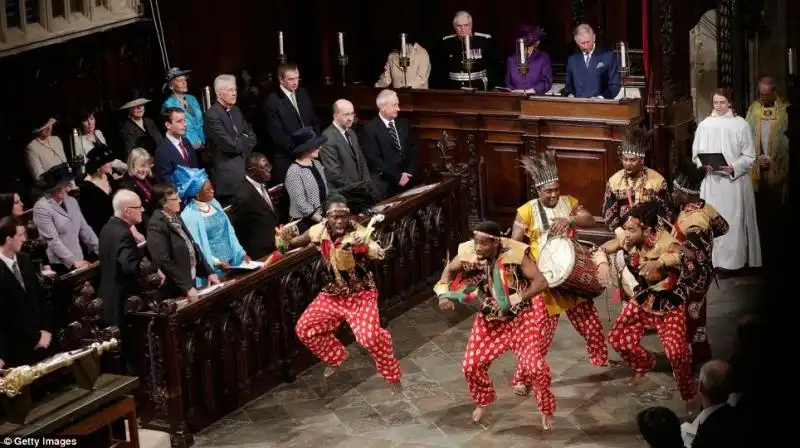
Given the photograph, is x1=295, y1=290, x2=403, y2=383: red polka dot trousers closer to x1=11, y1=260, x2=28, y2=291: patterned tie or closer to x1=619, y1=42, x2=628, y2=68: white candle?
x1=11, y1=260, x2=28, y2=291: patterned tie

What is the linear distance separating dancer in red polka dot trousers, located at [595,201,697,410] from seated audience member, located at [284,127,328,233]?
304 centimetres

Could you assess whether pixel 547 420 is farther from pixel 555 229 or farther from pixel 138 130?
pixel 138 130

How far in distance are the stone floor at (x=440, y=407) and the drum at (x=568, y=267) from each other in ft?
2.65

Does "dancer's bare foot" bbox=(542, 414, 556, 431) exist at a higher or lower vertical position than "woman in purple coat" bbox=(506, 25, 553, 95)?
lower

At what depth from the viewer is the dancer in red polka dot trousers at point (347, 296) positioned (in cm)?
898

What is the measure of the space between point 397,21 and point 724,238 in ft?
16.9

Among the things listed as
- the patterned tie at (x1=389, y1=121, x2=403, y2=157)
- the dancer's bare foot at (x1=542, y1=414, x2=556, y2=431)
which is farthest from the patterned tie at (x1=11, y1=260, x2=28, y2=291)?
the patterned tie at (x1=389, y1=121, x2=403, y2=157)

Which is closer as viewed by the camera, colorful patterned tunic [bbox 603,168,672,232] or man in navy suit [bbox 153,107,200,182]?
colorful patterned tunic [bbox 603,168,672,232]

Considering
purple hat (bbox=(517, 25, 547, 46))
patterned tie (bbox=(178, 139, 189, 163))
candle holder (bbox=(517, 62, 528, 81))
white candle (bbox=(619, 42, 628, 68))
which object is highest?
purple hat (bbox=(517, 25, 547, 46))

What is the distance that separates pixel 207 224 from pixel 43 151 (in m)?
1.92

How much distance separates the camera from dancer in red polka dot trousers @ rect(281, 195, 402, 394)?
898 cm

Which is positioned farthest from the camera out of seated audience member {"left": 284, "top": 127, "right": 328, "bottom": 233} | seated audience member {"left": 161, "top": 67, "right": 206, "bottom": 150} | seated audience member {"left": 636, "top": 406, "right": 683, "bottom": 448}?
seated audience member {"left": 161, "top": 67, "right": 206, "bottom": 150}

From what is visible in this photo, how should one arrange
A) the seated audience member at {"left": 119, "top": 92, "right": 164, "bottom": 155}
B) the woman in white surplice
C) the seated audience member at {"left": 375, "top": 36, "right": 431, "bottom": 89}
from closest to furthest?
1. the seated audience member at {"left": 119, "top": 92, "right": 164, "bottom": 155}
2. the woman in white surplice
3. the seated audience member at {"left": 375, "top": 36, "right": 431, "bottom": 89}

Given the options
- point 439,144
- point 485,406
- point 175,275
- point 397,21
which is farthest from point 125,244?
point 397,21
